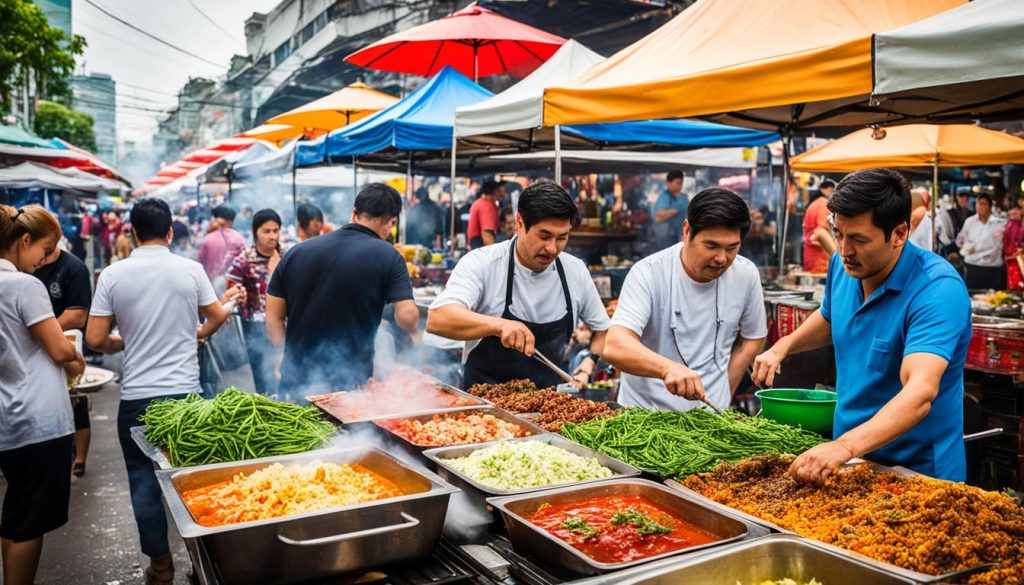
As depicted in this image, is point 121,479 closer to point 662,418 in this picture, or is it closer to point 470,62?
point 662,418

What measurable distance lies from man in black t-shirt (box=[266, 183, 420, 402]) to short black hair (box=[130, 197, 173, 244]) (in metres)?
0.72

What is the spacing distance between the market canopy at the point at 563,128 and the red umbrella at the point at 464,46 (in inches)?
55.0

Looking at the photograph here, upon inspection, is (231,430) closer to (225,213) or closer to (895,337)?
(895,337)

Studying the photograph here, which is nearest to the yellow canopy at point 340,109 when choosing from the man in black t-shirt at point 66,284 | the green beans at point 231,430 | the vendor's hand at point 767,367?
the man in black t-shirt at point 66,284

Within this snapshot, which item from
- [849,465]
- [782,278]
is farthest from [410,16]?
[849,465]

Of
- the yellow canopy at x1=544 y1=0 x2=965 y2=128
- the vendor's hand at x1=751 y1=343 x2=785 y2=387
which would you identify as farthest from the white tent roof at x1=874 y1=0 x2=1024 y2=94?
the vendor's hand at x1=751 y1=343 x2=785 y2=387

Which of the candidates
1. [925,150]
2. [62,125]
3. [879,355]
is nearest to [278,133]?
[925,150]

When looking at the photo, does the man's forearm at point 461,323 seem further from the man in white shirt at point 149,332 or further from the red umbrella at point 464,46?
the red umbrella at point 464,46

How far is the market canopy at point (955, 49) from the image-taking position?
2.98 meters

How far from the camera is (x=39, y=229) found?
165 inches

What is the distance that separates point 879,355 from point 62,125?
45.8m

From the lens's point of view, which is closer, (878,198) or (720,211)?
(878,198)

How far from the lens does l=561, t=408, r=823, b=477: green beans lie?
2613mm

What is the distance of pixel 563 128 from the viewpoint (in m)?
8.30
